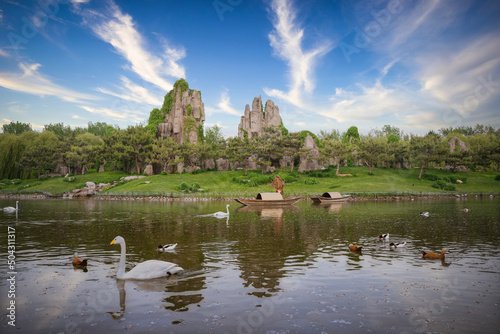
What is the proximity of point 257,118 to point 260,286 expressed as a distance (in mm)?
95461

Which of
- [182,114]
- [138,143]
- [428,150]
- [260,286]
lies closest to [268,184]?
[428,150]

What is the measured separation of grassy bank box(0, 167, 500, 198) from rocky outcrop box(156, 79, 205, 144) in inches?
693

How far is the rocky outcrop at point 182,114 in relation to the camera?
322 feet

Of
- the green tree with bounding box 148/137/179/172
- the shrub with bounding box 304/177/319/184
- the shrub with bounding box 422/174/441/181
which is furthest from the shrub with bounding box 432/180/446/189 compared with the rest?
the green tree with bounding box 148/137/179/172

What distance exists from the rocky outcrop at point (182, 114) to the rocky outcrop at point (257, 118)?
13.7 metres

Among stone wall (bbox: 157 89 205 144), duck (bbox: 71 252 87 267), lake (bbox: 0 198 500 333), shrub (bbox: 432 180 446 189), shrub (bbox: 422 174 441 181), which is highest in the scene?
stone wall (bbox: 157 89 205 144)

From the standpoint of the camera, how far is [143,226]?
26594mm

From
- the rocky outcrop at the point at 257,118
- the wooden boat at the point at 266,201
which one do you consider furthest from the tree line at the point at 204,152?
the wooden boat at the point at 266,201

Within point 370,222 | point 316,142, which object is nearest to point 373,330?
point 370,222

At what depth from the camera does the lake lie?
8492 millimetres

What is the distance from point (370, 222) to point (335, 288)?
18838mm

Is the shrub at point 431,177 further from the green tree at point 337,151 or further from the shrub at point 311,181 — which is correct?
the shrub at point 311,181

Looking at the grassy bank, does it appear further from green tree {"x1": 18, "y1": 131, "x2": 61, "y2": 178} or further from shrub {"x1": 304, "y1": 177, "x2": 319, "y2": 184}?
green tree {"x1": 18, "y1": 131, "x2": 61, "y2": 178}

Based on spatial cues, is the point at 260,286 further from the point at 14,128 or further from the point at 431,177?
the point at 14,128
